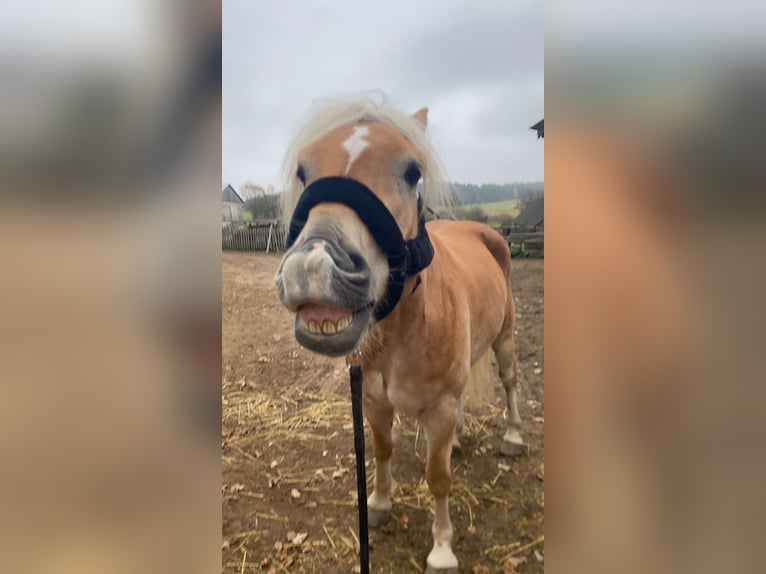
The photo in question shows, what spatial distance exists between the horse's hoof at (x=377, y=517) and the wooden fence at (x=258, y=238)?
808mm

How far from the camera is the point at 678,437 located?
0.56m

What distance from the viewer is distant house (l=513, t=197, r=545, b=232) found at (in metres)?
0.83

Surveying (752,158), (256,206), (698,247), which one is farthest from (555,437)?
(256,206)

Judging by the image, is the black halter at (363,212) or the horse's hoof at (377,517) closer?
the black halter at (363,212)

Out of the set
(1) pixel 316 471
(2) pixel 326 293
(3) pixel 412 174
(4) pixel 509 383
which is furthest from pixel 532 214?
(1) pixel 316 471

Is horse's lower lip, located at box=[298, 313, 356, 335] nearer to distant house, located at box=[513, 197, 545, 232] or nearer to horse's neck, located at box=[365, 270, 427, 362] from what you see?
horse's neck, located at box=[365, 270, 427, 362]

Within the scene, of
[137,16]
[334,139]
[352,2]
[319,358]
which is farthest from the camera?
[319,358]

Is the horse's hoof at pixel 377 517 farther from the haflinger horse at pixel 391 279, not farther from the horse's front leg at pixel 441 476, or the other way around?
the horse's front leg at pixel 441 476

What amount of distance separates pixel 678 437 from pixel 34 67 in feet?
3.52

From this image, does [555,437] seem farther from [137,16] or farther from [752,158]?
[137,16]

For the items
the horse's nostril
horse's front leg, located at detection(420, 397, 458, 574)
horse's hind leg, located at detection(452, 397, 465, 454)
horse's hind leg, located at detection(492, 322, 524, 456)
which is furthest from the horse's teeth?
horse's hind leg, located at detection(452, 397, 465, 454)

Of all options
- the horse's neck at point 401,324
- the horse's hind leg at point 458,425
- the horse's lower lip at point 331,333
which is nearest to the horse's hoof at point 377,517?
the horse's hind leg at point 458,425

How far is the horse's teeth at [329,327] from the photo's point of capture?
0.73 m

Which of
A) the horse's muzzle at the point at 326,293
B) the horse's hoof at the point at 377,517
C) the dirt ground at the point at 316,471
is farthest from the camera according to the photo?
the horse's hoof at the point at 377,517
